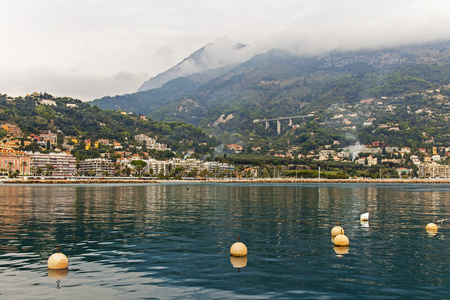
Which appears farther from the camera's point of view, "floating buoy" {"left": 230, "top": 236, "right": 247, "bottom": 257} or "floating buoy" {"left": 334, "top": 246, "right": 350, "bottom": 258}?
"floating buoy" {"left": 334, "top": 246, "right": 350, "bottom": 258}

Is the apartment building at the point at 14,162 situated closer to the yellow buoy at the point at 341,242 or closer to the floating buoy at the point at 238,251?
the floating buoy at the point at 238,251

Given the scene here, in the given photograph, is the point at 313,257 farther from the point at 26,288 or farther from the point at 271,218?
the point at 271,218

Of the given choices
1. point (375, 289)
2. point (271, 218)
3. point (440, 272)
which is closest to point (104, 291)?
point (375, 289)

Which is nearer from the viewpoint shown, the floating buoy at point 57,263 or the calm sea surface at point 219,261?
the calm sea surface at point 219,261

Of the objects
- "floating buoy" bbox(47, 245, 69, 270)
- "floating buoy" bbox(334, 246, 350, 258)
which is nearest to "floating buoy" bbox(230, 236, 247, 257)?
"floating buoy" bbox(334, 246, 350, 258)

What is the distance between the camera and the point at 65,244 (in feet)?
73.8

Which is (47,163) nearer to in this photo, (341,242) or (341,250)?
(341,242)

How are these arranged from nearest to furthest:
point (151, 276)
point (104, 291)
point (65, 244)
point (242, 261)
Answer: point (104, 291)
point (151, 276)
point (242, 261)
point (65, 244)

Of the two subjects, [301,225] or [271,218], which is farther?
[271,218]

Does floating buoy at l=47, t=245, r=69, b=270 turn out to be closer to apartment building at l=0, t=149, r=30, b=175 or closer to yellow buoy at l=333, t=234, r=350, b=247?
yellow buoy at l=333, t=234, r=350, b=247

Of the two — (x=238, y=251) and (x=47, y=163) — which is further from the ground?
(x=47, y=163)

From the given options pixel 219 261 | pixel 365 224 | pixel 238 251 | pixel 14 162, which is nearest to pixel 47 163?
pixel 14 162

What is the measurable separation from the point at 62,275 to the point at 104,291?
3048mm

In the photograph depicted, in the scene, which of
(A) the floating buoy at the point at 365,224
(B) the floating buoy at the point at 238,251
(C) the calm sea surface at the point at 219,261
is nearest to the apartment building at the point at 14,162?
(C) the calm sea surface at the point at 219,261
